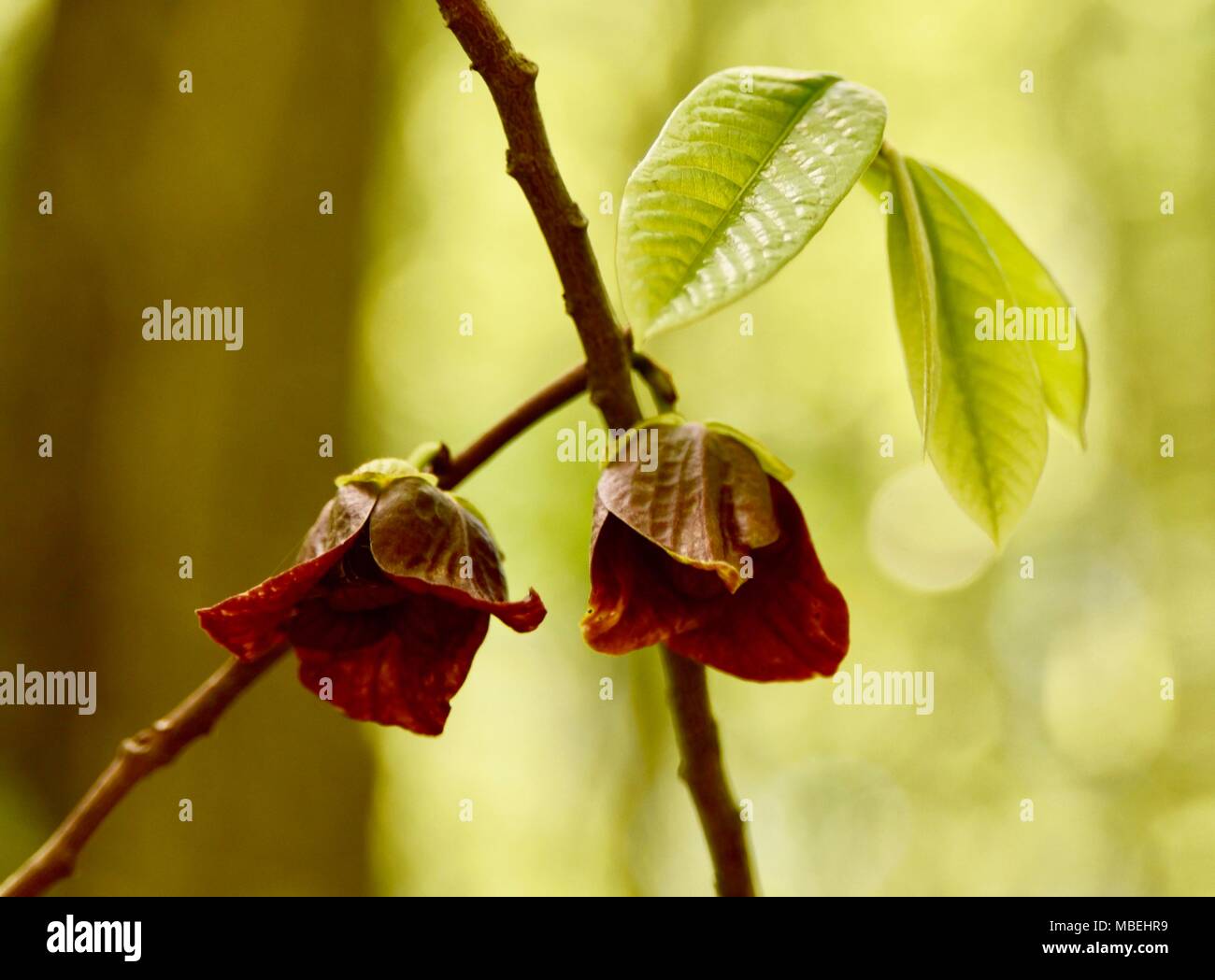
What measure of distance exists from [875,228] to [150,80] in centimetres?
206

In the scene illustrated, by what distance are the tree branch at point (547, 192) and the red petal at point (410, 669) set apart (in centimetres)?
10

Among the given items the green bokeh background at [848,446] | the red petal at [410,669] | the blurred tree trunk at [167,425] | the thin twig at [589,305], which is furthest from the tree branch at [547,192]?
the green bokeh background at [848,446]

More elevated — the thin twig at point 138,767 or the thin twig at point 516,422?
the thin twig at point 516,422

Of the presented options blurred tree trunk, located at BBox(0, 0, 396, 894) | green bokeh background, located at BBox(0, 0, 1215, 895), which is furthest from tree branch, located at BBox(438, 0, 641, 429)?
→ green bokeh background, located at BBox(0, 0, 1215, 895)

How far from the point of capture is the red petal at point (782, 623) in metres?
0.45

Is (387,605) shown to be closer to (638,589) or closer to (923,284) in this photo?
(638,589)

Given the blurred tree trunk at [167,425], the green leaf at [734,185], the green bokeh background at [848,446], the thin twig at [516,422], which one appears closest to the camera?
the green leaf at [734,185]

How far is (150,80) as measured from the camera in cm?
138

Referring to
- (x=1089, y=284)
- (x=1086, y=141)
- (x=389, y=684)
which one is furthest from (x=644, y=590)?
(x=1086, y=141)

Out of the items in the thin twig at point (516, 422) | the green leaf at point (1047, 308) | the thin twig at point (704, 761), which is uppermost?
the green leaf at point (1047, 308)

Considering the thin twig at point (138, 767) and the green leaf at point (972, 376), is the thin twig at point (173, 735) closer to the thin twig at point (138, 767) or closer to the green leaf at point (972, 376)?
the thin twig at point (138, 767)

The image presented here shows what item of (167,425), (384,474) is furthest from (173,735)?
(167,425)

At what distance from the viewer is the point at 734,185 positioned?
0.38 metres

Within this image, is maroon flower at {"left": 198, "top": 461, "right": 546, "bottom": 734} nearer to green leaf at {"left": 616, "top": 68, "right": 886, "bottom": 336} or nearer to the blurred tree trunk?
green leaf at {"left": 616, "top": 68, "right": 886, "bottom": 336}
